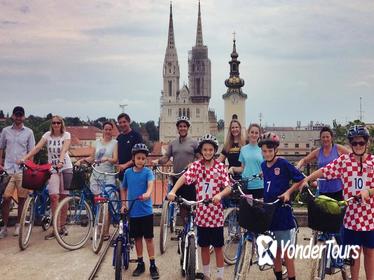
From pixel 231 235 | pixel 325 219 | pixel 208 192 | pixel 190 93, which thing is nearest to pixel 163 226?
pixel 231 235

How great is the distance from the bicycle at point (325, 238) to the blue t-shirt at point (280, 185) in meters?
0.19

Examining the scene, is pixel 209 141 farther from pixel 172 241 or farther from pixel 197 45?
pixel 197 45

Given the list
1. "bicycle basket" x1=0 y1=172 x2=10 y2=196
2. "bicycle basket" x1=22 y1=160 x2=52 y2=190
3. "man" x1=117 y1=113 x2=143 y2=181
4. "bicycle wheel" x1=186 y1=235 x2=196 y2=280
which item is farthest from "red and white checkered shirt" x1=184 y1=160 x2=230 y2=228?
"bicycle basket" x1=0 y1=172 x2=10 y2=196

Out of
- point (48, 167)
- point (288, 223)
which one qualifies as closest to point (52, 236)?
point (48, 167)

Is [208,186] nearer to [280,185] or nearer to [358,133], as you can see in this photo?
[280,185]

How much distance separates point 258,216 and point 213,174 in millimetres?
764

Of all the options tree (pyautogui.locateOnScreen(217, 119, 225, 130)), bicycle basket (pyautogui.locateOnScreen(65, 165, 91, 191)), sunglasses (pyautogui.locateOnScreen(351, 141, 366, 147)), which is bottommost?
bicycle basket (pyautogui.locateOnScreen(65, 165, 91, 191))

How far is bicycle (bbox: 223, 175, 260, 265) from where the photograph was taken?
5816 mm

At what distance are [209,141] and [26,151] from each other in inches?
125

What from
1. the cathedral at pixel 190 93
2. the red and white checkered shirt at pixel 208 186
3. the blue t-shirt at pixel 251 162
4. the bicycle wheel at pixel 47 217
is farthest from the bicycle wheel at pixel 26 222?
the cathedral at pixel 190 93

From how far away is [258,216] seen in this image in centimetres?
420

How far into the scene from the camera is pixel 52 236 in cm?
686

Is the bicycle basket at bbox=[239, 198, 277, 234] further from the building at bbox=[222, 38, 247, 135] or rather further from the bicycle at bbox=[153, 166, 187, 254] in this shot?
the building at bbox=[222, 38, 247, 135]

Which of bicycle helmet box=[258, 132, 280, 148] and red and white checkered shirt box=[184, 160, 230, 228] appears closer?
bicycle helmet box=[258, 132, 280, 148]
